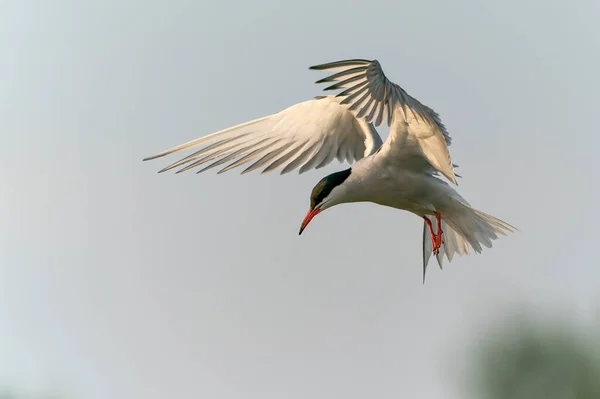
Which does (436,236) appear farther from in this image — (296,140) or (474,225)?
(296,140)

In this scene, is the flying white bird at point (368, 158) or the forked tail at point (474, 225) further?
the forked tail at point (474, 225)

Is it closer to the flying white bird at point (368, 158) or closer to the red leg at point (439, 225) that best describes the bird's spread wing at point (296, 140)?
the flying white bird at point (368, 158)

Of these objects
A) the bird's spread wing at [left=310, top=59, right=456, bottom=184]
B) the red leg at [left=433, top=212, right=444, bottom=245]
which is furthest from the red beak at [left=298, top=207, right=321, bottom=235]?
the red leg at [left=433, top=212, right=444, bottom=245]

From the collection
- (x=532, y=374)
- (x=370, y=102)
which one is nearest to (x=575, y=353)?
(x=532, y=374)

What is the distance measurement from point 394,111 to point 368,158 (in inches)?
35.2

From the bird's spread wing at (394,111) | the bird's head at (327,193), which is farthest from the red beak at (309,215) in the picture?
the bird's spread wing at (394,111)

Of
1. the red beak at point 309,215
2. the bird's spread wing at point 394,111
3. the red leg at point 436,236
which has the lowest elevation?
the red leg at point 436,236

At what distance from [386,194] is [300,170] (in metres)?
0.84

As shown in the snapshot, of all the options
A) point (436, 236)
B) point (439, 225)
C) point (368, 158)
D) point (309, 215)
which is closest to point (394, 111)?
point (368, 158)

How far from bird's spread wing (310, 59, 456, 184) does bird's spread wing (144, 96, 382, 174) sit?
77 centimetres

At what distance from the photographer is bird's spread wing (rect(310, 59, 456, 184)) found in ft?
20.2

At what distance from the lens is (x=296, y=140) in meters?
8.38

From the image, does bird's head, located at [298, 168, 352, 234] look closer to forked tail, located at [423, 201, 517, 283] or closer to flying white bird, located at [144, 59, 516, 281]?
flying white bird, located at [144, 59, 516, 281]

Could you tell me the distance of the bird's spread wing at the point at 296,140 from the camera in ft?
25.8
